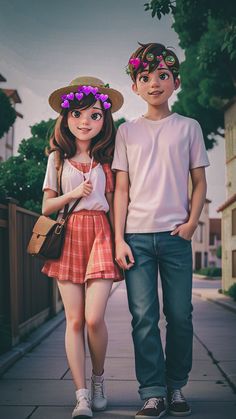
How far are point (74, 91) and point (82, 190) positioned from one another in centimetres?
74

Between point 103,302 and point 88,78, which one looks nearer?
point 103,302

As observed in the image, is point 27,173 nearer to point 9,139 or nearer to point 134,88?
point 134,88

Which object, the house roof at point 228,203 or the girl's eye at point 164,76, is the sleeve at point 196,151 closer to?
the girl's eye at point 164,76

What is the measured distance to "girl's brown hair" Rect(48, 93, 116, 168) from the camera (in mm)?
4348

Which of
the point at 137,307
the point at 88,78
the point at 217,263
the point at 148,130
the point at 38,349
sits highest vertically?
the point at 88,78

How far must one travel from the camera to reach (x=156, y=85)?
13.9ft

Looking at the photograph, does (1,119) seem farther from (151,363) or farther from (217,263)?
(217,263)

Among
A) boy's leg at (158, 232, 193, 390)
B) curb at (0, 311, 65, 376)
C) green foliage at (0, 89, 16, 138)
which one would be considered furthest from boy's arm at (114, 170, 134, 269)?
green foliage at (0, 89, 16, 138)

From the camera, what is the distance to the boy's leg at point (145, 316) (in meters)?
4.11

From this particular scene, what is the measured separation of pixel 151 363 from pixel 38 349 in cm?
354

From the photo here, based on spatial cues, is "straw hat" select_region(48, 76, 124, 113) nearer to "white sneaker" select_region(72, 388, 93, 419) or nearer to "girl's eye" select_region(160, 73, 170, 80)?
"girl's eye" select_region(160, 73, 170, 80)

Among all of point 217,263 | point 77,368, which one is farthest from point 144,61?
point 217,263

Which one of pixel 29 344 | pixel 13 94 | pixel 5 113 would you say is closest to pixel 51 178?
pixel 29 344

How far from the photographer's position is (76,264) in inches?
165
